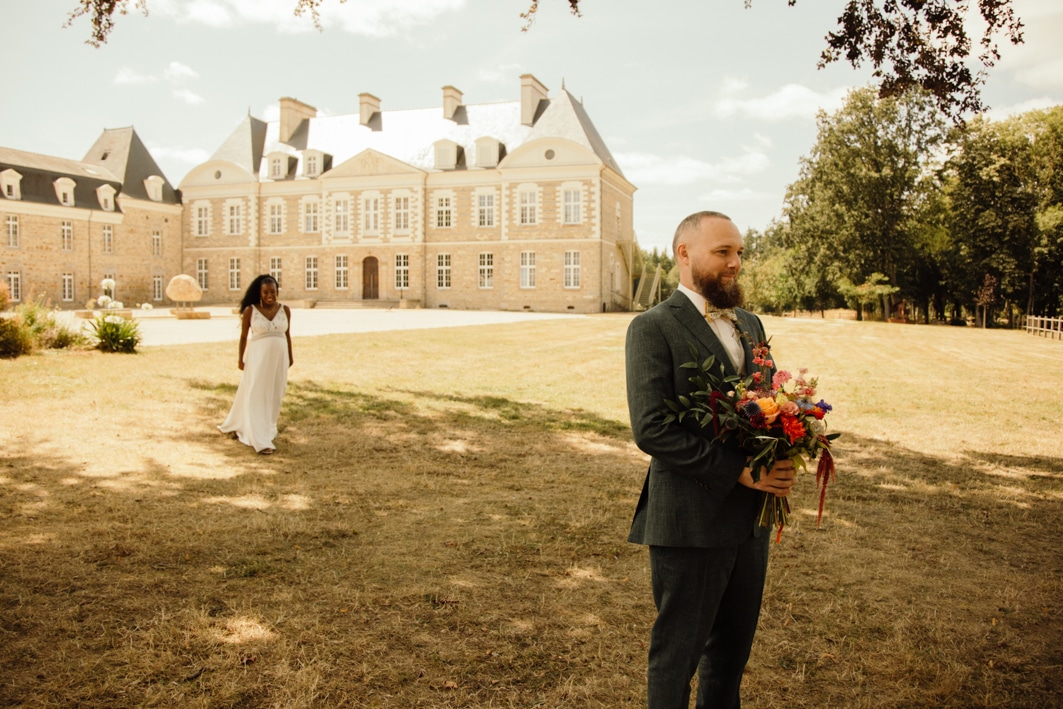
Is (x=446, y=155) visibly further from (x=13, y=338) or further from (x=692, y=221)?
(x=692, y=221)

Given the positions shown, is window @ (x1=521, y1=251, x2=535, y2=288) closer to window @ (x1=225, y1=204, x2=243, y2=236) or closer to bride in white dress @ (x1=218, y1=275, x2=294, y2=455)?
window @ (x1=225, y1=204, x2=243, y2=236)

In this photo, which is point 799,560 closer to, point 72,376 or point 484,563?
point 484,563

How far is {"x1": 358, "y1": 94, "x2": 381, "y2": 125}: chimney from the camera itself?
48.8 m

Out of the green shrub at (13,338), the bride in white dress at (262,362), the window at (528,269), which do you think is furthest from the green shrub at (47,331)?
the window at (528,269)

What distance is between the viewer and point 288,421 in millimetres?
9234

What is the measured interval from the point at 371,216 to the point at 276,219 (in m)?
7.17

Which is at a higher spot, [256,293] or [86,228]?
[86,228]

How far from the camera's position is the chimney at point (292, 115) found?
4966cm

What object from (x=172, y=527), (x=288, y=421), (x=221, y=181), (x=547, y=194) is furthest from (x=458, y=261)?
(x=172, y=527)

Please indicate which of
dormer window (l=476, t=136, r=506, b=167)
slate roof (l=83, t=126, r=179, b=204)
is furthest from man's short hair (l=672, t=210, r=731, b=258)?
slate roof (l=83, t=126, r=179, b=204)

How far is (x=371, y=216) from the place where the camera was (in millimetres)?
46438

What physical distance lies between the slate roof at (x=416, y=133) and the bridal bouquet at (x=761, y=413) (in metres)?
40.5

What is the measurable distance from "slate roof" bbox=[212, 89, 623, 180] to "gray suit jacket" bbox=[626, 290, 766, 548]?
40.4 m

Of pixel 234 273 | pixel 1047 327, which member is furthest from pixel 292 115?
pixel 1047 327
